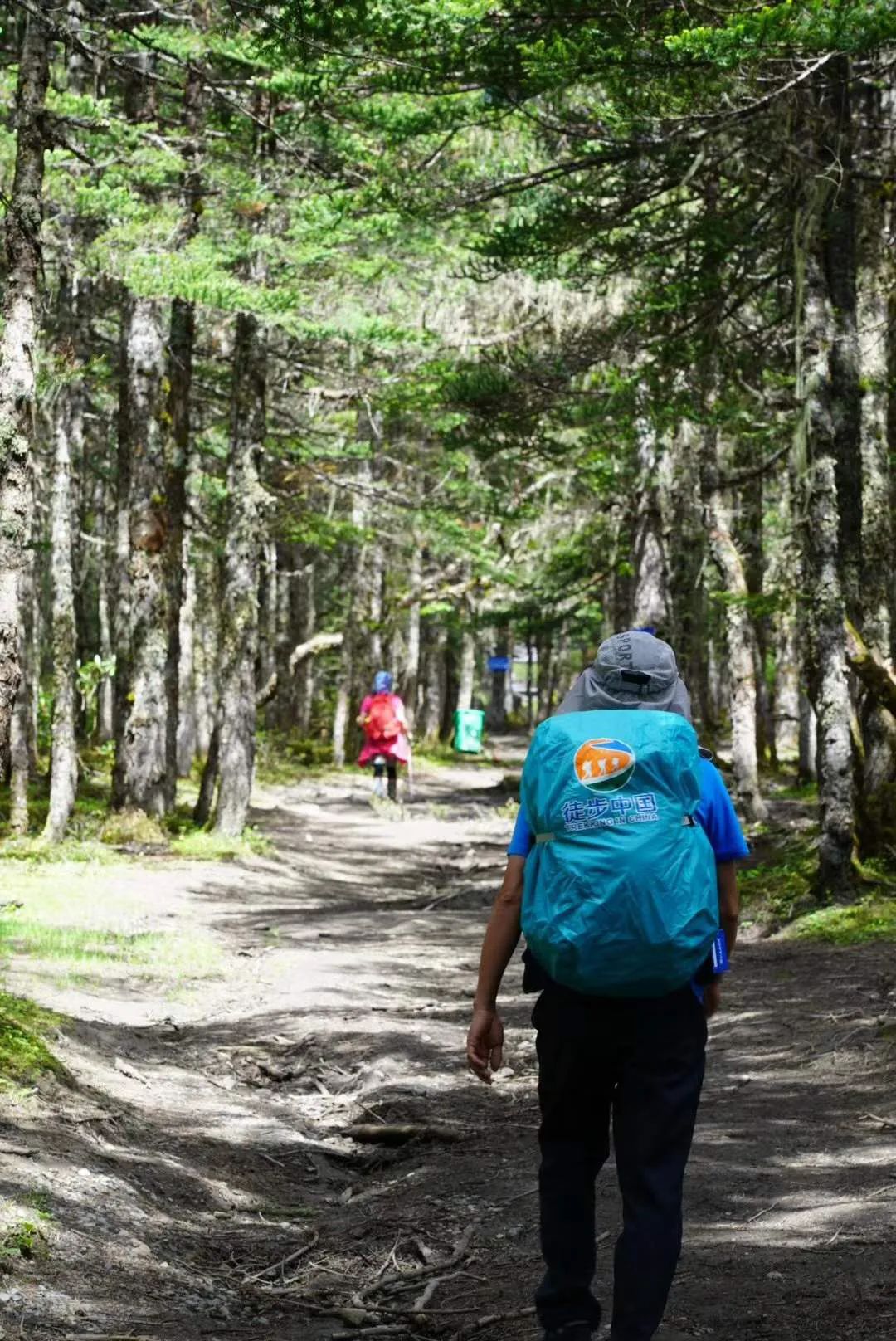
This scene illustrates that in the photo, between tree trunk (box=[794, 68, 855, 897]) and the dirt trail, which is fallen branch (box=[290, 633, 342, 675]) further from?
tree trunk (box=[794, 68, 855, 897])

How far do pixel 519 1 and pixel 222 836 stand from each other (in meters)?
11.6

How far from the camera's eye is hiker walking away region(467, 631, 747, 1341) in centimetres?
358

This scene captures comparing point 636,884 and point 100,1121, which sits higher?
point 636,884

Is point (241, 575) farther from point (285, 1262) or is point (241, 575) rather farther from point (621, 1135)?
point (621, 1135)

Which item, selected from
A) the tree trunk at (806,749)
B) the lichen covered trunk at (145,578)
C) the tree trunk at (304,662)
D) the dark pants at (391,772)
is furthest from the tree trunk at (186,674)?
the tree trunk at (806,749)

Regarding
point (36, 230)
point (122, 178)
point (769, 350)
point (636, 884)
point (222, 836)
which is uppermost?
point (122, 178)

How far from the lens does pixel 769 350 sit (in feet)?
58.5

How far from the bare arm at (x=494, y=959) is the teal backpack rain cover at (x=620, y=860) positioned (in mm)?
175

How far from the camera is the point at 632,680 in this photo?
12.7ft

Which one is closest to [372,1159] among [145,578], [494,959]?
[494,959]

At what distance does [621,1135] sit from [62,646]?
14.0m

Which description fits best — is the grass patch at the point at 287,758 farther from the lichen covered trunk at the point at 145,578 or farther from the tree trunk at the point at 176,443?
the lichen covered trunk at the point at 145,578

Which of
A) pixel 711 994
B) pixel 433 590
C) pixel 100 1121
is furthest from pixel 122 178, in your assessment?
pixel 433 590

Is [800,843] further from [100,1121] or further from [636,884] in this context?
[636,884]
